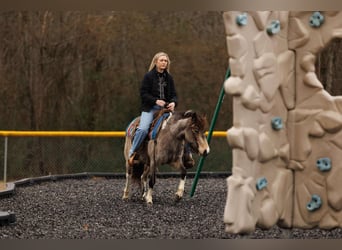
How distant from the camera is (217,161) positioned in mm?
15086

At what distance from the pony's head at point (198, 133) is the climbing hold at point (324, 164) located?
10.0ft

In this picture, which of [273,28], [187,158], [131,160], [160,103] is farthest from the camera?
[131,160]

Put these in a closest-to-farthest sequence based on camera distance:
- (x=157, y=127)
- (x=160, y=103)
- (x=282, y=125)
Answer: (x=282, y=125)
(x=160, y=103)
(x=157, y=127)

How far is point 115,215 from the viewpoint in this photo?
8742 millimetres

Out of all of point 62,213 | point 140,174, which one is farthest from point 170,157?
point 62,213

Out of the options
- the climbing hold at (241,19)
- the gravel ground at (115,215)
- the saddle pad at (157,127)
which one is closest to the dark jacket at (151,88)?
the saddle pad at (157,127)

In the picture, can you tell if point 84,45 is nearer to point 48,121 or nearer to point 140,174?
point 48,121

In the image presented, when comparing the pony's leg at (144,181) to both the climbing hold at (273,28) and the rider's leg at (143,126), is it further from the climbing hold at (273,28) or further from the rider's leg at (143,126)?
the climbing hold at (273,28)

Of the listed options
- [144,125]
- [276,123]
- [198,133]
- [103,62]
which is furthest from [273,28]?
[103,62]

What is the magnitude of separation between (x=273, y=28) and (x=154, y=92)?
3905 millimetres

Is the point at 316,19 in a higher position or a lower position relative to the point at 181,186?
higher

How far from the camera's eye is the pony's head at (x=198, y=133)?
8.96 metres

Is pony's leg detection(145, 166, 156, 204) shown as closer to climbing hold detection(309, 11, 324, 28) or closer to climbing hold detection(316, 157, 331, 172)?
climbing hold detection(316, 157, 331, 172)

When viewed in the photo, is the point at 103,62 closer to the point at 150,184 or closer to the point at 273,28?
the point at 150,184
